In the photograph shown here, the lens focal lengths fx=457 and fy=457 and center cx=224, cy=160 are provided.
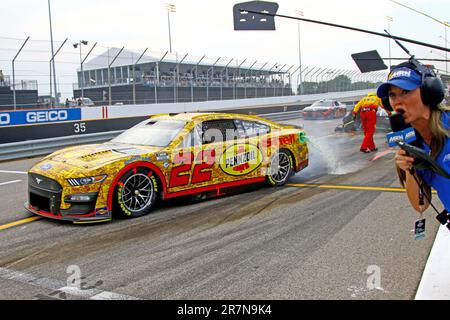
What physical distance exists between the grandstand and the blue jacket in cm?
2220

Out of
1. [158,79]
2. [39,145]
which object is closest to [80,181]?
[39,145]

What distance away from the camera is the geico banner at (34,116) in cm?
1513

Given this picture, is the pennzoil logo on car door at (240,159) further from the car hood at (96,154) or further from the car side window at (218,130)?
the car hood at (96,154)

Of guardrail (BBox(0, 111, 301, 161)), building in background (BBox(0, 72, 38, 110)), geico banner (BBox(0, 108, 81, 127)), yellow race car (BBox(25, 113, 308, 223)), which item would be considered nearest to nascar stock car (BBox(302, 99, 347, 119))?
guardrail (BBox(0, 111, 301, 161))

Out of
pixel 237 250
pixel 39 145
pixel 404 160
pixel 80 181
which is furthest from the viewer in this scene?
pixel 39 145

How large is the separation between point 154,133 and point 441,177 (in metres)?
5.04

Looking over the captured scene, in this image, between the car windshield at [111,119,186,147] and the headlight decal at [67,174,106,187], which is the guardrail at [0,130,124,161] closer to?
the car windshield at [111,119,186,147]

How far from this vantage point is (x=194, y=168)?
21.4ft

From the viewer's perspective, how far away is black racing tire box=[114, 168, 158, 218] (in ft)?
19.0

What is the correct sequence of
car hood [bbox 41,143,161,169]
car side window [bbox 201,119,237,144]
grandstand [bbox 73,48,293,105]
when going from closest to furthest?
car hood [bbox 41,143,161,169] → car side window [bbox 201,119,237,144] → grandstand [bbox 73,48,293,105]

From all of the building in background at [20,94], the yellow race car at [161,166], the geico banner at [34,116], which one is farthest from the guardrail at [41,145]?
the yellow race car at [161,166]

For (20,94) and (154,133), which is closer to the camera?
(154,133)

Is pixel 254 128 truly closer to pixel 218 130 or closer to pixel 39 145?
pixel 218 130

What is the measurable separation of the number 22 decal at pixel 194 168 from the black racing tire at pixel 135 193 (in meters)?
0.32
